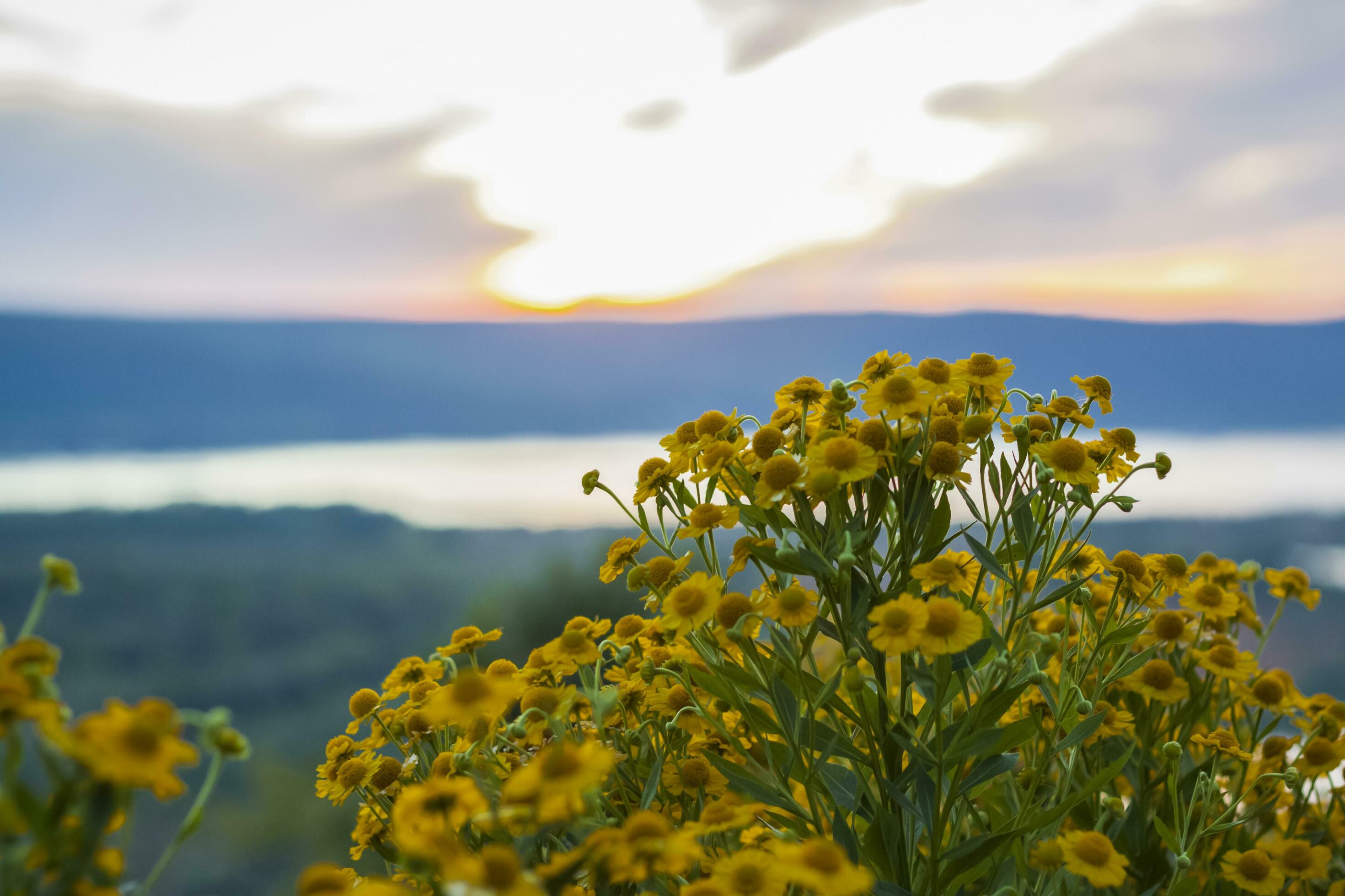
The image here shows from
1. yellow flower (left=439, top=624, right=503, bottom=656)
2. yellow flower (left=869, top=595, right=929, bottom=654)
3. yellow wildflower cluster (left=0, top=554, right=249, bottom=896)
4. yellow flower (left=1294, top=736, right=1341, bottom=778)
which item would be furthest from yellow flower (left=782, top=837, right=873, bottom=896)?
yellow flower (left=1294, top=736, right=1341, bottom=778)

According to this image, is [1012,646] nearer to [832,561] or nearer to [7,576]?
[832,561]

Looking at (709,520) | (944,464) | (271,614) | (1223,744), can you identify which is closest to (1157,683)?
(1223,744)

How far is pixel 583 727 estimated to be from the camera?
807 millimetres

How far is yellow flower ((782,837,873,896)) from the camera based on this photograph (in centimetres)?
40

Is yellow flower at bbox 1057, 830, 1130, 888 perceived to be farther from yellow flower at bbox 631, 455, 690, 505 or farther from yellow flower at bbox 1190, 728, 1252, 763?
yellow flower at bbox 631, 455, 690, 505

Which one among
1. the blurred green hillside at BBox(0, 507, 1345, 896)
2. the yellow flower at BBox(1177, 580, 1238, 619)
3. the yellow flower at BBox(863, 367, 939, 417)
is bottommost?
the blurred green hillside at BBox(0, 507, 1345, 896)

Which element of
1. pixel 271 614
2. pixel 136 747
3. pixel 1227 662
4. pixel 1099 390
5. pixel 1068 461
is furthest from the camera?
pixel 271 614

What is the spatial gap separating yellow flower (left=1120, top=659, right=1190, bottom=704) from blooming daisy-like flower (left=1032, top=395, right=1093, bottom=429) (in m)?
0.30

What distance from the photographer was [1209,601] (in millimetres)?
919

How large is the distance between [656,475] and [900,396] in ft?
0.75

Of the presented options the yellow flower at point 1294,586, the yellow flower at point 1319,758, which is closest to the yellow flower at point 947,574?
the yellow flower at point 1319,758

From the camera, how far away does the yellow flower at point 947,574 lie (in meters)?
0.63

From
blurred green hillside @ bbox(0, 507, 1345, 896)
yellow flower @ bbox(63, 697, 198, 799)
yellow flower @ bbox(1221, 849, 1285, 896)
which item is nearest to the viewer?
yellow flower @ bbox(63, 697, 198, 799)

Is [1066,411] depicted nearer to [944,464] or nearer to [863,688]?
[944,464]
